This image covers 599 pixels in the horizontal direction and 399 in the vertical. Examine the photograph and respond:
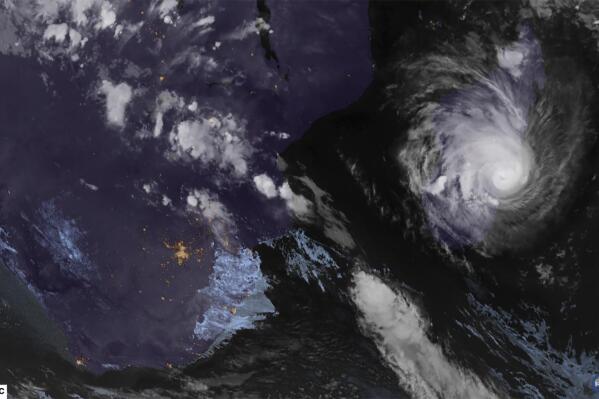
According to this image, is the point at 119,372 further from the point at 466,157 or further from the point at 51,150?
→ the point at 466,157

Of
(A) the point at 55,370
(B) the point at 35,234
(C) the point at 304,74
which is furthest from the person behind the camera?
(A) the point at 55,370

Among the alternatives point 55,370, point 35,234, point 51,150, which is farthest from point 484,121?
point 55,370

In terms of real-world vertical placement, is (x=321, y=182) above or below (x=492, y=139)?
above

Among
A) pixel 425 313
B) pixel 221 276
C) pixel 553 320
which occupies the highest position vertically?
pixel 221 276

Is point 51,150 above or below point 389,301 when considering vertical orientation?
above

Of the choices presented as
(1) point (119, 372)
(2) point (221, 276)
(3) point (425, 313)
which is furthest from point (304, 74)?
(1) point (119, 372)

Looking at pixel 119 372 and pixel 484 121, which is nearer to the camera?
pixel 484 121

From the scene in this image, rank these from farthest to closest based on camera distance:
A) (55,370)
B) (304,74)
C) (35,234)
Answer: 1. (55,370)
2. (35,234)
3. (304,74)
